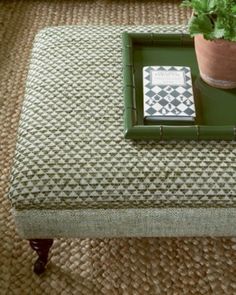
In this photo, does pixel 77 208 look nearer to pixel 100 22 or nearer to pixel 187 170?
pixel 187 170

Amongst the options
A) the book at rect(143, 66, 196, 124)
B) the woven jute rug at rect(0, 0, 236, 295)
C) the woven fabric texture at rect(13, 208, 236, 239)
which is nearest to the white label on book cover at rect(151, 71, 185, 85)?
the book at rect(143, 66, 196, 124)

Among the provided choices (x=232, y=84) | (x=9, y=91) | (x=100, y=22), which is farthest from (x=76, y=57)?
→ (x=100, y=22)

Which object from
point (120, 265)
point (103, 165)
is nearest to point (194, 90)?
point (103, 165)

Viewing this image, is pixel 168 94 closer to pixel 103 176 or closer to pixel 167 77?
pixel 167 77

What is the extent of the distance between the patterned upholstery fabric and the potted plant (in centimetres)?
16

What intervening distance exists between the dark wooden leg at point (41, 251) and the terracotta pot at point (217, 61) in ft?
1.53

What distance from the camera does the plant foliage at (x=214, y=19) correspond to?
0.94 m

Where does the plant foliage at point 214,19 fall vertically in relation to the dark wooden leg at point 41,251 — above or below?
above

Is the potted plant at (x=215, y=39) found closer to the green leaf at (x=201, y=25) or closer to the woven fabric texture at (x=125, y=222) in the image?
the green leaf at (x=201, y=25)

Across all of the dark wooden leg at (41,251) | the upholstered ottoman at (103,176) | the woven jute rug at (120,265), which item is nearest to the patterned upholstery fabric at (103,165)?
the upholstered ottoman at (103,176)

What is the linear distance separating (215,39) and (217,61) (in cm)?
6

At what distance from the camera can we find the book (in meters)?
0.98

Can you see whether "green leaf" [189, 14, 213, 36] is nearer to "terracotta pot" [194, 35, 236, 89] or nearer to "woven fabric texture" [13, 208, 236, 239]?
"terracotta pot" [194, 35, 236, 89]

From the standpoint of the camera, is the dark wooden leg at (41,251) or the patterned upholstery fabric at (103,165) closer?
the patterned upholstery fabric at (103,165)
